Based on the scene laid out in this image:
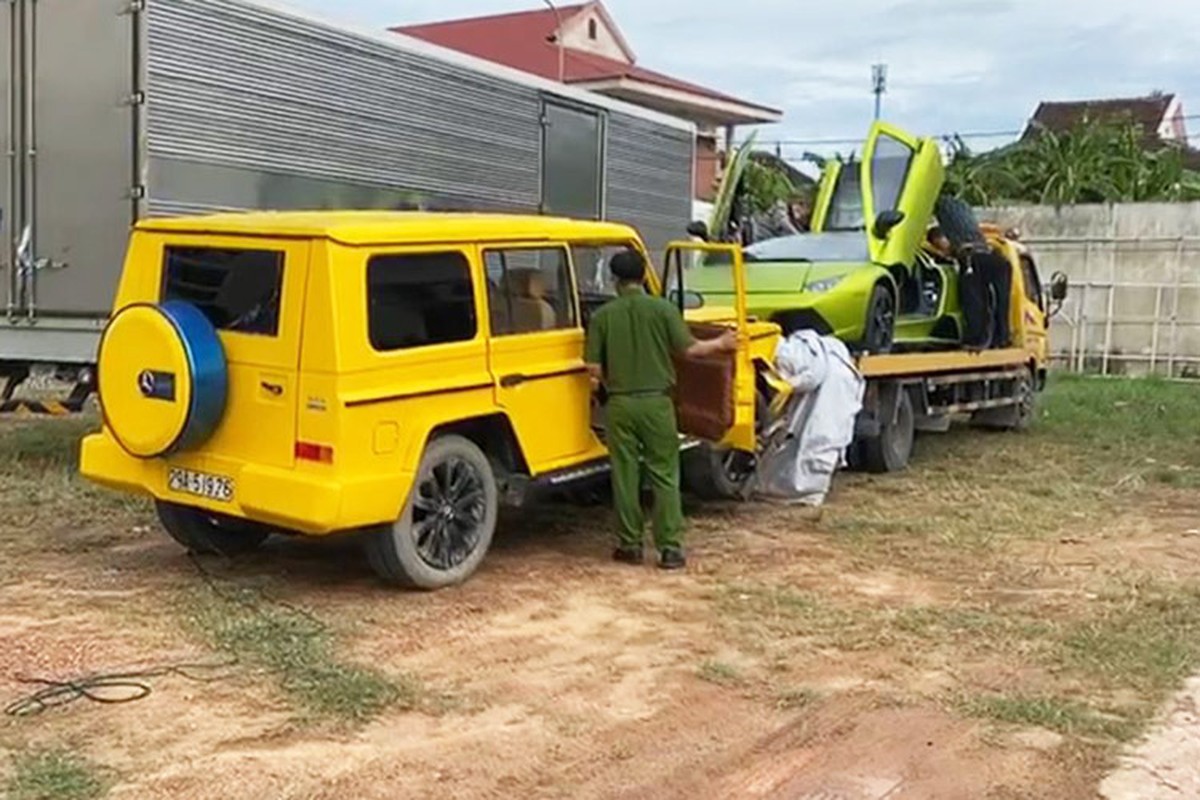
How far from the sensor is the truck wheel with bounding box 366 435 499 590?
706 cm

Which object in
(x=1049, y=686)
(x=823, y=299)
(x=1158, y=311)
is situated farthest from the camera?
(x=1158, y=311)

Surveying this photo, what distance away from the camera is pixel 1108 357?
22453 millimetres

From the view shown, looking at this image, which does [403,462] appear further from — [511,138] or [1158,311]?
[1158,311]

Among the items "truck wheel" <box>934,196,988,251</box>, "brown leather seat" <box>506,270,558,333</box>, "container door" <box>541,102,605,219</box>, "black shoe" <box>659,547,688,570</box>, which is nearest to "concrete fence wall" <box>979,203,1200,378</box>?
"truck wheel" <box>934,196,988,251</box>

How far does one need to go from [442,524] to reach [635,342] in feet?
4.80

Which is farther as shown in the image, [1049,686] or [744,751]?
[1049,686]

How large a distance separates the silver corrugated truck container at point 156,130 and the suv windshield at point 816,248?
3045 mm

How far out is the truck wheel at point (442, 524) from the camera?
7062 mm

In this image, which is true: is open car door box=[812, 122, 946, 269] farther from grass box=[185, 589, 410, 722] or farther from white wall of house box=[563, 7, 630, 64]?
white wall of house box=[563, 7, 630, 64]

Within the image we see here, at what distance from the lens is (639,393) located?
781cm

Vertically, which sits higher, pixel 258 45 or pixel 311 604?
pixel 258 45

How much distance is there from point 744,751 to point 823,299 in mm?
6279

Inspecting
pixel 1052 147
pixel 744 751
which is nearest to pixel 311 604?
pixel 744 751

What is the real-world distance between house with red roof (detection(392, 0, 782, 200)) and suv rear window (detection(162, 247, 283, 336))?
24.5 meters
